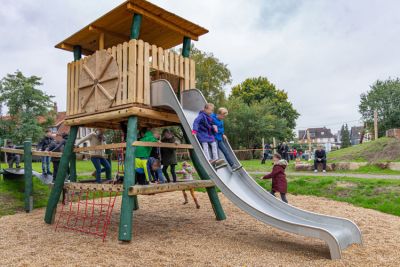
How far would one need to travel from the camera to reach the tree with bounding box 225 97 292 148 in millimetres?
41125

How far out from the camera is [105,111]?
7.17 m

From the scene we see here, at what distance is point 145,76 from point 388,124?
37.7 meters

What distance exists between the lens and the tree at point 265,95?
53688 millimetres

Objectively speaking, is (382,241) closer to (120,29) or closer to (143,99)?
(143,99)

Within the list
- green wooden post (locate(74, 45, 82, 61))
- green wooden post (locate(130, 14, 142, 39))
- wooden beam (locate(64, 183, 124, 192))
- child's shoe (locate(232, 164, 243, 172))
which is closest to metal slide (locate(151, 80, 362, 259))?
child's shoe (locate(232, 164, 243, 172))

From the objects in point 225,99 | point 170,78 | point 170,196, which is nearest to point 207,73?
point 225,99

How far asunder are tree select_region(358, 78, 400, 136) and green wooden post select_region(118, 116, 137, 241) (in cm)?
3625

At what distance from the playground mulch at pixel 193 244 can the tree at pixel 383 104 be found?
3321 cm

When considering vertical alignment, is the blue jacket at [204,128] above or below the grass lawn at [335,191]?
above

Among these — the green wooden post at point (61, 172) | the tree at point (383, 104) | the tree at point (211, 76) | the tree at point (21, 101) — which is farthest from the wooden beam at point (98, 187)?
the tree at point (21, 101)

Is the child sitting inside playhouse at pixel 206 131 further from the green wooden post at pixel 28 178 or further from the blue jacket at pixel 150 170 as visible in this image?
the green wooden post at pixel 28 178

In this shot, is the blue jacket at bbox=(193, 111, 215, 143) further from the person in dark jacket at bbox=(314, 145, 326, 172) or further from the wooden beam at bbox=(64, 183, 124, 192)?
the person in dark jacket at bbox=(314, 145, 326, 172)

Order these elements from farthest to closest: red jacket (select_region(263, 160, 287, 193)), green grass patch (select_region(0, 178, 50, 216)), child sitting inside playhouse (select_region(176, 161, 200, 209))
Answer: green grass patch (select_region(0, 178, 50, 216))
child sitting inside playhouse (select_region(176, 161, 200, 209))
red jacket (select_region(263, 160, 287, 193))

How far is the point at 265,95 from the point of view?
54.9 m
